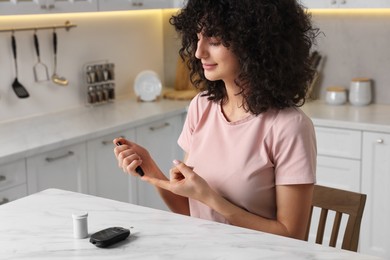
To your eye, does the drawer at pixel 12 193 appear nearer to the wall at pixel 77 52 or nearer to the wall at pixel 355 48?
the wall at pixel 77 52

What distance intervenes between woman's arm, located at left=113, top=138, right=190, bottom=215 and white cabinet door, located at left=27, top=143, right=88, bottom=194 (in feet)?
3.46

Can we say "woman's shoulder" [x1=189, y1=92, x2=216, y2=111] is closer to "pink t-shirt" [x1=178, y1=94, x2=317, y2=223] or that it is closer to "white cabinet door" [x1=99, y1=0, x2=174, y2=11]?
"pink t-shirt" [x1=178, y1=94, x2=317, y2=223]

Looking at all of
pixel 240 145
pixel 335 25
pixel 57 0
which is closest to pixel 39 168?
pixel 57 0

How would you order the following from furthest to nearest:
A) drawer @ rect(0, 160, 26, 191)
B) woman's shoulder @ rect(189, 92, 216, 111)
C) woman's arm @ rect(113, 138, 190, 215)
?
1. drawer @ rect(0, 160, 26, 191)
2. woman's shoulder @ rect(189, 92, 216, 111)
3. woman's arm @ rect(113, 138, 190, 215)

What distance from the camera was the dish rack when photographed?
12.6ft

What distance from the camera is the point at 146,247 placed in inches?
59.9

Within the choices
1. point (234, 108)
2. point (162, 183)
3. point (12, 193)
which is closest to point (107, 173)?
point (12, 193)

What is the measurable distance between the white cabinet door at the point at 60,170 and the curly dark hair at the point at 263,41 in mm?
1338

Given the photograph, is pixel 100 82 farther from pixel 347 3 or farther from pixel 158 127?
pixel 347 3

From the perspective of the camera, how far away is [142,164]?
1869 mm

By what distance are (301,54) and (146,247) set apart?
28.1 inches

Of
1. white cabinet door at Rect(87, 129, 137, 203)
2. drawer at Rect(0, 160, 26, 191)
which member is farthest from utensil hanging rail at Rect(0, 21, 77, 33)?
drawer at Rect(0, 160, 26, 191)

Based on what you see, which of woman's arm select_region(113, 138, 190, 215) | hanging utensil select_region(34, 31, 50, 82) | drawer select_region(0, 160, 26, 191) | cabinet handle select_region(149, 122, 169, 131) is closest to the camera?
woman's arm select_region(113, 138, 190, 215)

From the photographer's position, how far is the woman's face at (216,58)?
5.87 ft
